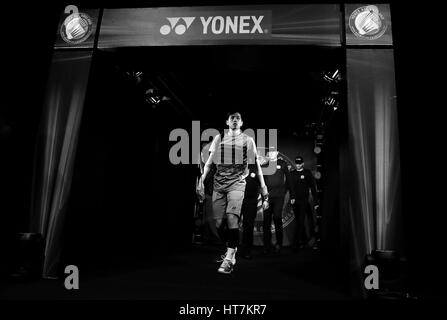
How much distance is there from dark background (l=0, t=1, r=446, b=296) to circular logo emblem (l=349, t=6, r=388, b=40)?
45 centimetres

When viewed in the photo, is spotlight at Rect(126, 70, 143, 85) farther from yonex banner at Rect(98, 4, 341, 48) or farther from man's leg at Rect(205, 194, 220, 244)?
man's leg at Rect(205, 194, 220, 244)

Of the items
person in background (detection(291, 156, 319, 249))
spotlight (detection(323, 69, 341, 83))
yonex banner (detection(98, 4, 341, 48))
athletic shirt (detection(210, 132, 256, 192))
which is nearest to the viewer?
yonex banner (detection(98, 4, 341, 48))

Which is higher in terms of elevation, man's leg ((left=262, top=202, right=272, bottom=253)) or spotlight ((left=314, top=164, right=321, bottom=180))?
spotlight ((left=314, top=164, right=321, bottom=180))

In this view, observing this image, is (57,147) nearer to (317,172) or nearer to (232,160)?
(232,160)

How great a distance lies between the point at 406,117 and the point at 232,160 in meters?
2.03

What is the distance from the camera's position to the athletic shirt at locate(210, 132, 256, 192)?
12.8 ft

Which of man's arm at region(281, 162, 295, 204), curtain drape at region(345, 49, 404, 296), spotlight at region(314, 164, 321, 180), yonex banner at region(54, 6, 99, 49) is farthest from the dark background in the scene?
spotlight at region(314, 164, 321, 180)

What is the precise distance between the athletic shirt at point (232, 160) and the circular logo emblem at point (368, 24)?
5.44 ft

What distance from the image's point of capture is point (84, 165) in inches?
147

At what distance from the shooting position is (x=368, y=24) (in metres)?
3.44

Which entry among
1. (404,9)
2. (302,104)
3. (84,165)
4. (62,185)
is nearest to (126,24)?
(84,165)

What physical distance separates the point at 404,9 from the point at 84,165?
3923mm

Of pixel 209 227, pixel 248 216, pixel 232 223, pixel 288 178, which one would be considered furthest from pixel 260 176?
pixel 209 227

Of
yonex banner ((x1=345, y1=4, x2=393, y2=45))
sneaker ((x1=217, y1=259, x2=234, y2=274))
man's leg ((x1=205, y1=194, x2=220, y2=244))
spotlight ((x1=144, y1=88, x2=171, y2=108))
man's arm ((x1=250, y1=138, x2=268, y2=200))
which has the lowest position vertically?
sneaker ((x1=217, y1=259, x2=234, y2=274))
